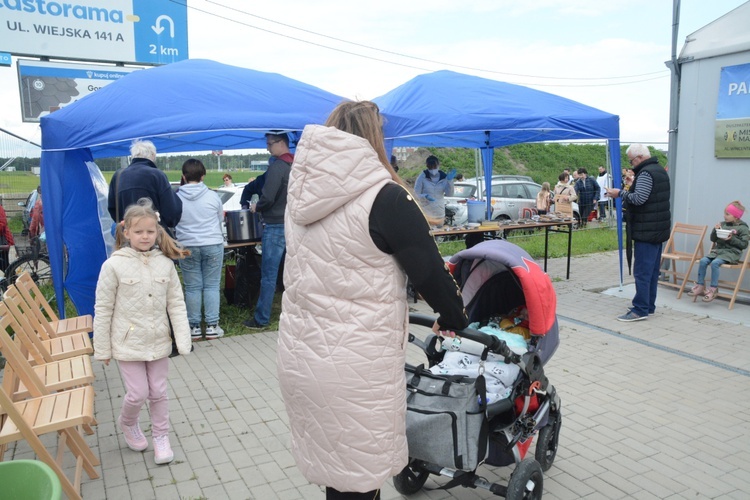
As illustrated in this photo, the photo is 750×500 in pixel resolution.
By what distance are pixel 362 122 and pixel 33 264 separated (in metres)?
8.05

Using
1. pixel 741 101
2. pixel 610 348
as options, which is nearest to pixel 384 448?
pixel 610 348

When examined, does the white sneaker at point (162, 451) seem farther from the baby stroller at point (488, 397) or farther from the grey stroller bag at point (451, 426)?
the grey stroller bag at point (451, 426)

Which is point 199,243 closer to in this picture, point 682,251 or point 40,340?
point 40,340

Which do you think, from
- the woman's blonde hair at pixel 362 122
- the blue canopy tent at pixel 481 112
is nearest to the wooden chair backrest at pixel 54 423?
the woman's blonde hair at pixel 362 122

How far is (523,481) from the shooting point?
111 inches

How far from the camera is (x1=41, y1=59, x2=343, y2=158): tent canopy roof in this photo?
5.85 meters

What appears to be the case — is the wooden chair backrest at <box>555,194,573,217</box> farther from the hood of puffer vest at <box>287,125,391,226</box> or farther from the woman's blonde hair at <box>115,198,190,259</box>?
the hood of puffer vest at <box>287,125,391,226</box>

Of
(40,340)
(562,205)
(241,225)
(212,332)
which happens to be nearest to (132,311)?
(40,340)

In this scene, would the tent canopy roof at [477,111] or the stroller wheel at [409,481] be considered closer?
the stroller wheel at [409,481]

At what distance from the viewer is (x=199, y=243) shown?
6.28 meters

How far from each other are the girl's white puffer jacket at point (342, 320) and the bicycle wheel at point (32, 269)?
7.43 metres

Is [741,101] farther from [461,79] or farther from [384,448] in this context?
[384,448]

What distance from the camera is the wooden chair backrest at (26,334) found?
403 centimetres

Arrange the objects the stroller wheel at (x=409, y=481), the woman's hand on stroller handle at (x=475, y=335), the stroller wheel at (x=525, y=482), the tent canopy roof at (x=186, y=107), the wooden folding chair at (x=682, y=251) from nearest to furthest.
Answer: the woman's hand on stroller handle at (x=475, y=335), the stroller wheel at (x=525, y=482), the stroller wheel at (x=409, y=481), the tent canopy roof at (x=186, y=107), the wooden folding chair at (x=682, y=251)
